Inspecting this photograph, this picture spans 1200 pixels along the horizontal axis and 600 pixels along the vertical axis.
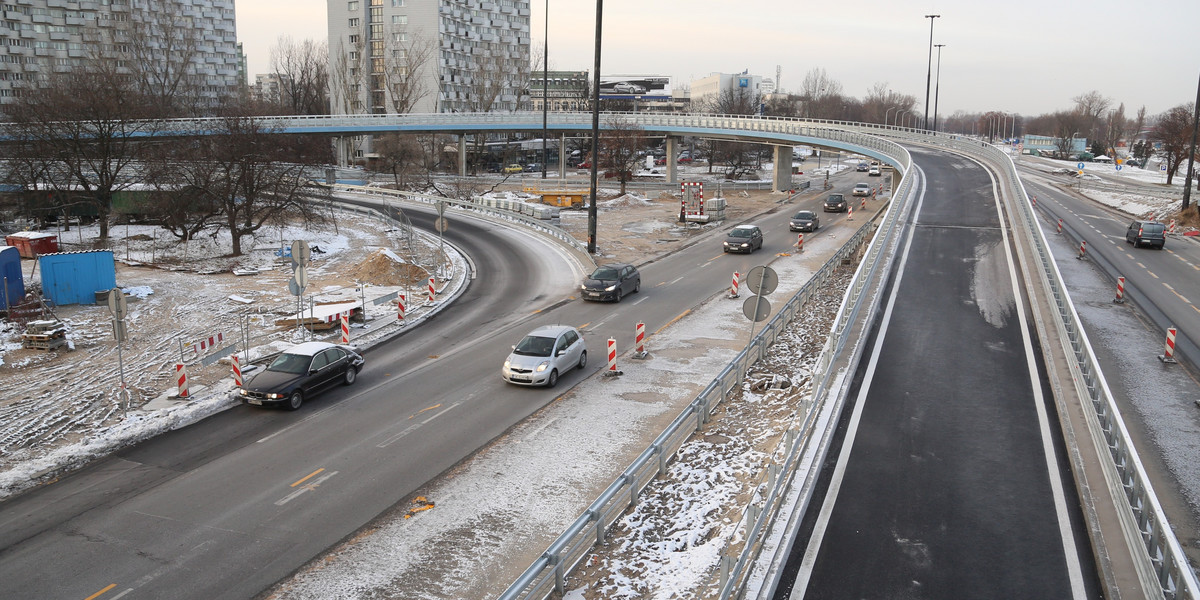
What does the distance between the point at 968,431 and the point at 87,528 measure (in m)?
14.2

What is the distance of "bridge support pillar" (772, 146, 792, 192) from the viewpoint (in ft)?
250

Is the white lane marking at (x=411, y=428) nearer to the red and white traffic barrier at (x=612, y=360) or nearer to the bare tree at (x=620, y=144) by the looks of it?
the red and white traffic barrier at (x=612, y=360)

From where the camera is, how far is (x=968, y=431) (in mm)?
13508

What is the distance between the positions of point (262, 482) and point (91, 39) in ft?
421

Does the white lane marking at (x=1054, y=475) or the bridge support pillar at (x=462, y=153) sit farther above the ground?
the bridge support pillar at (x=462, y=153)

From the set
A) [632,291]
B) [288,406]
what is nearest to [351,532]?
[288,406]

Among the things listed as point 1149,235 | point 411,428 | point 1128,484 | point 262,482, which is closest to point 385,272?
point 411,428

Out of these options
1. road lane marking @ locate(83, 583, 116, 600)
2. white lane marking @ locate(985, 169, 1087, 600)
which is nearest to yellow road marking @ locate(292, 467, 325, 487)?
road lane marking @ locate(83, 583, 116, 600)

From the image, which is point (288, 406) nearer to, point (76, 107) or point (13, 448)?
point (13, 448)

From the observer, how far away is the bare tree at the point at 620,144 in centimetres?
7375

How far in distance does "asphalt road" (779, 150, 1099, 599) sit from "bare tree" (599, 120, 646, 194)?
175 feet

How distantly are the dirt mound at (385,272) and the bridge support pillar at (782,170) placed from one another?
49905 millimetres

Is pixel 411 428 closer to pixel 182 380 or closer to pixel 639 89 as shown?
pixel 182 380

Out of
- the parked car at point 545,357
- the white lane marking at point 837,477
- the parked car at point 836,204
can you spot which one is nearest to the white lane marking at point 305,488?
the parked car at point 545,357
